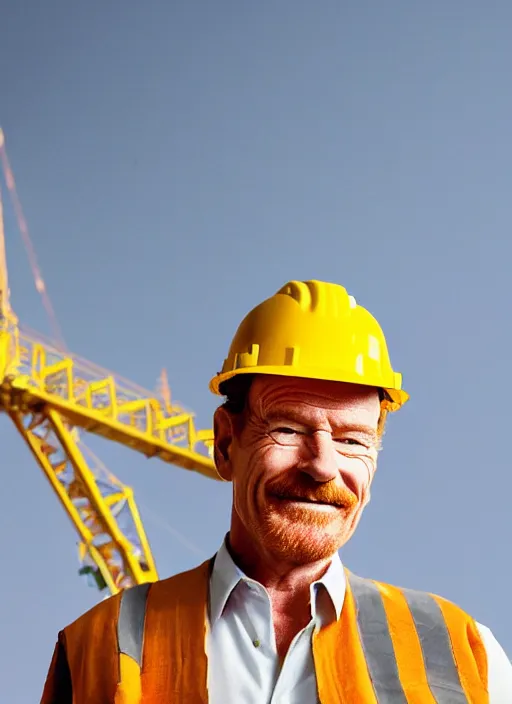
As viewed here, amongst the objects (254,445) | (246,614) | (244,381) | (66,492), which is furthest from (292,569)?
(66,492)

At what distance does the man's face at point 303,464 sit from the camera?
203 cm

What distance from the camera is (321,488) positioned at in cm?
202

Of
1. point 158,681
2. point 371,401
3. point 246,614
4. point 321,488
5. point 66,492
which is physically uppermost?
point 66,492

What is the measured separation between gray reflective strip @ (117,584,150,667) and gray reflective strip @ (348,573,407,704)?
490 millimetres

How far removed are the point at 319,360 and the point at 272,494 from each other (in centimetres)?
31

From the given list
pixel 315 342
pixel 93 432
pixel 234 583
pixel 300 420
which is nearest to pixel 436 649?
pixel 234 583

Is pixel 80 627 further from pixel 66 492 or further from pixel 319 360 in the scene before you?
pixel 66 492

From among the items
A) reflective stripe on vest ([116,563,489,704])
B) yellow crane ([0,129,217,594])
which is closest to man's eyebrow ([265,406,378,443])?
reflective stripe on vest ([116,563,489,704])

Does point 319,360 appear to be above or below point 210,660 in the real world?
above

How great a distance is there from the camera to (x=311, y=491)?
6.63ft

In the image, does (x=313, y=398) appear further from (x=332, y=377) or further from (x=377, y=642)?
(x=377, y=642)

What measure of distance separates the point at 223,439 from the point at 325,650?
522 millimetres

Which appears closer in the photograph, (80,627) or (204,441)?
(80,627)

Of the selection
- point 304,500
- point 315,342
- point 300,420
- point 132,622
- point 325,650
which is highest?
point 315,342
